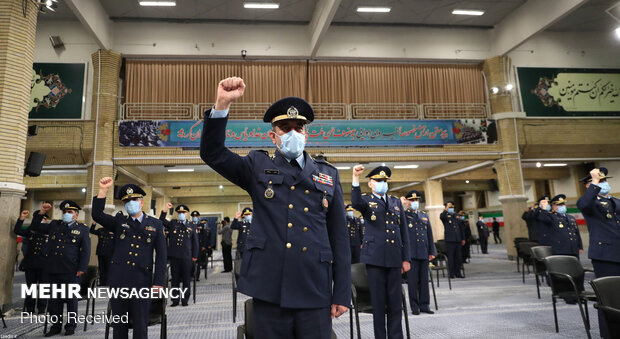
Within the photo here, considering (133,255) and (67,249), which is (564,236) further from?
(67,249)

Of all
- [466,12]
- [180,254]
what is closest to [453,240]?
[180,254]

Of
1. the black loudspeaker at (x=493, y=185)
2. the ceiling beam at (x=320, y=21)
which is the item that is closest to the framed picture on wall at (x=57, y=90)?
the ceiling beam at (x=320, y=21)

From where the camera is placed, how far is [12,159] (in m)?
6.52

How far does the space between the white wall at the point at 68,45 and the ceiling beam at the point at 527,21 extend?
548 inches

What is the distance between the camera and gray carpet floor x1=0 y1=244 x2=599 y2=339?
4551 millimetres

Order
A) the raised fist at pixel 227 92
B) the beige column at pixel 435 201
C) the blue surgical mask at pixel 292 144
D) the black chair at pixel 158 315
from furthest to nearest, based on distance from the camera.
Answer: the beige column at pixel 435 201, the black chair at pixel 158 315, the blue surgical mask at pixel 292 144, the raised fist at pixel 227 92

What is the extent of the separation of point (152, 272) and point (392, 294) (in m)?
2.60

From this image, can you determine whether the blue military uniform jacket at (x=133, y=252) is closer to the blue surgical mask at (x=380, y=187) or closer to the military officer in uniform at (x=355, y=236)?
the blue surgical mask at (x=380, y=187)

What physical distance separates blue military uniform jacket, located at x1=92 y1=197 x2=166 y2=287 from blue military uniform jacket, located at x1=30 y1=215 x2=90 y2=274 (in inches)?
82.2

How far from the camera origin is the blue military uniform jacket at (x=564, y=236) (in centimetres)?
704

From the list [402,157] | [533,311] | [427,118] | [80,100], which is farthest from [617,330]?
[80,100]

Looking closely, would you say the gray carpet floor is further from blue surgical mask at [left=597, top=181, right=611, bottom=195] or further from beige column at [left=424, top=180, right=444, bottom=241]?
beige column at [left=424, top=180, right=444, bottom=241]

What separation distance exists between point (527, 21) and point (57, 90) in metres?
15.1

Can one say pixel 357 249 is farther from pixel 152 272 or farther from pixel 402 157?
pixel 152 272
